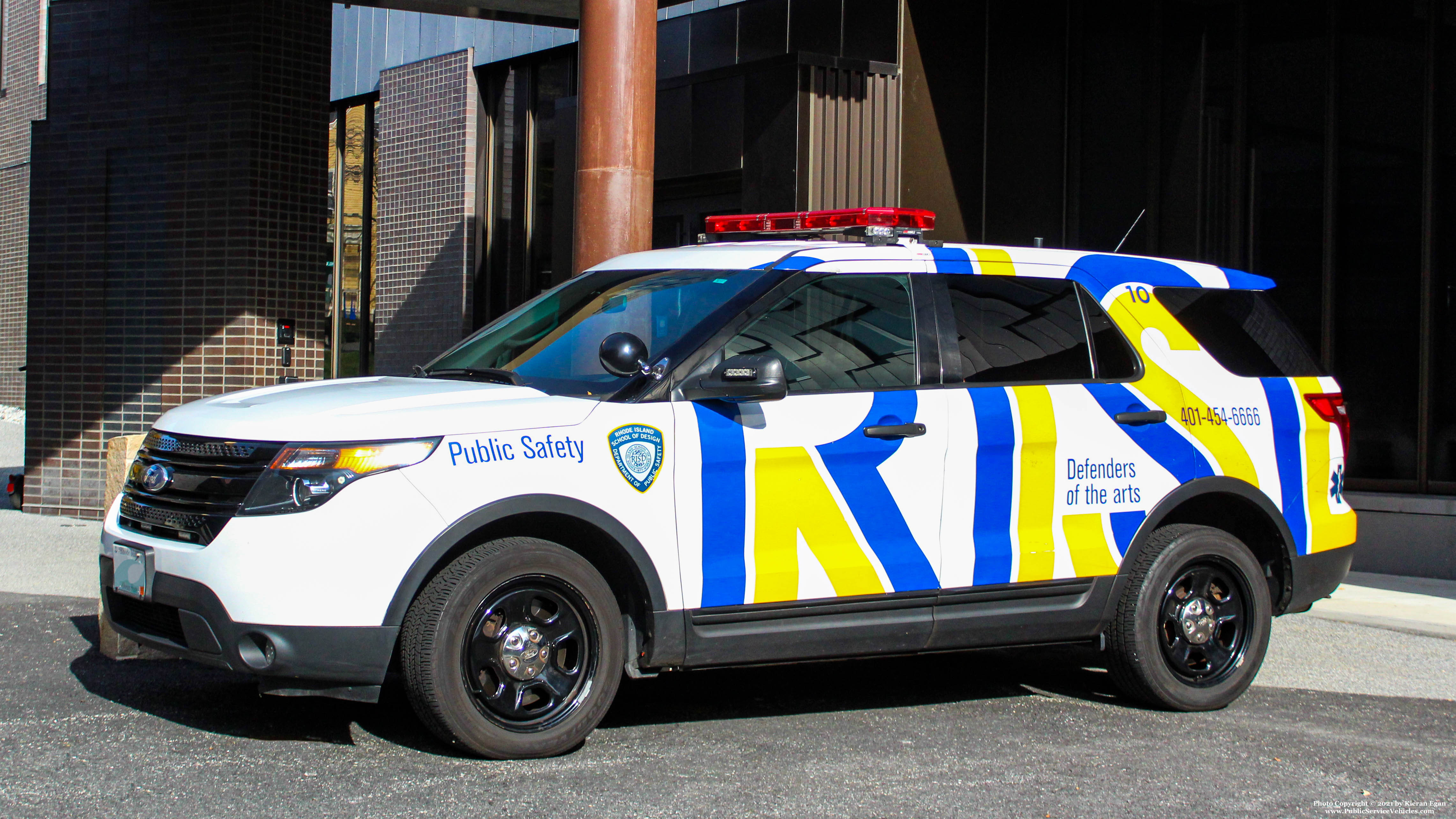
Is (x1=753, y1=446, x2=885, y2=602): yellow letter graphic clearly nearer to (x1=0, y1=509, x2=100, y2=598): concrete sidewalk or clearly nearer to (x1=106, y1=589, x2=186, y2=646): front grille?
(x1=106, y1=589, x2=186, y2=646): front grille

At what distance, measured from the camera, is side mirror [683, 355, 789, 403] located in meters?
4.99

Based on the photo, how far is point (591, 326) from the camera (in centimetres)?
567

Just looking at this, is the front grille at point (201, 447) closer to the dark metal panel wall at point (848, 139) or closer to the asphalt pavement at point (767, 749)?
the asphalt pavement at point (767, 749)

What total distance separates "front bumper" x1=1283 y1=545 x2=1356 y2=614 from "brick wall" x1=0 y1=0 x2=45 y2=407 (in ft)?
89.4

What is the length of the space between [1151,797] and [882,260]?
2.23 m

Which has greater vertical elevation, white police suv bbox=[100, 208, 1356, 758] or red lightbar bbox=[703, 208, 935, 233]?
red lightbar bbox=[703, 208, 935, 233]

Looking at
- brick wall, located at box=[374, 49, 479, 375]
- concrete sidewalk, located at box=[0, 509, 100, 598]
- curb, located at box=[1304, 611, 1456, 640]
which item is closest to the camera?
curb, located at box=[1304, 611, 1456, 640]

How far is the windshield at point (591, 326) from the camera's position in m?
5.32

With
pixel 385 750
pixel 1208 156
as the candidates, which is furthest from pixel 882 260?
pixel 1208 156

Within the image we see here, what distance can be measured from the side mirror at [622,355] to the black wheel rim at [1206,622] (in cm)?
250

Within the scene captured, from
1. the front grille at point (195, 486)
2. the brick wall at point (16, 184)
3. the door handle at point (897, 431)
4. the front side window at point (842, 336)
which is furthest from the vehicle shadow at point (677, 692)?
the brick wall at point (16, 184)

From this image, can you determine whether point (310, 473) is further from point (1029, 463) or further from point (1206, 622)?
point (1206, 622)

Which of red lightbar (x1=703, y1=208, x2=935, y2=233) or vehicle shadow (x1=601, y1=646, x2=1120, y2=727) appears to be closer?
vehicle shadow (x1=601, y1=646, x2=1120, y2=727)

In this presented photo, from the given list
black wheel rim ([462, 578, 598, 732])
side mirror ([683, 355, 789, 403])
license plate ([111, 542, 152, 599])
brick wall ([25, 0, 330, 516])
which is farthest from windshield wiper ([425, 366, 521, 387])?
brick wall ([25, 0, 330, 516])
